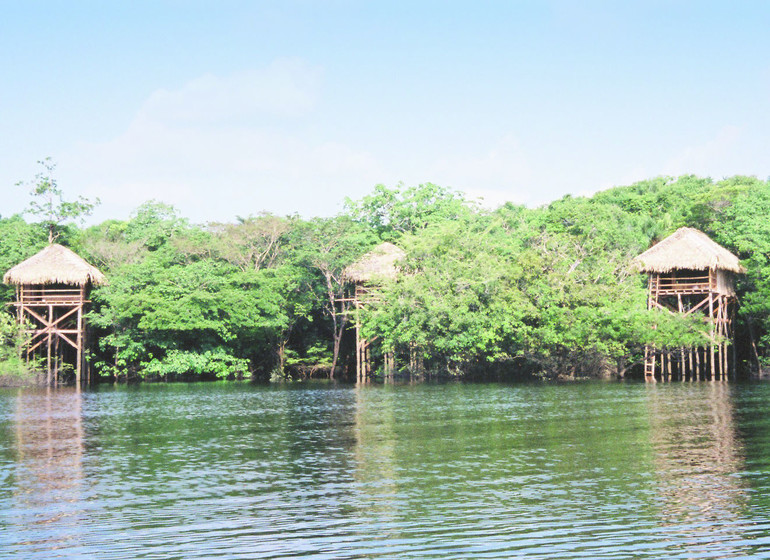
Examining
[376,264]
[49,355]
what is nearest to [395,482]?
[376,264]

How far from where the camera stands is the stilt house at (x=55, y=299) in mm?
43188

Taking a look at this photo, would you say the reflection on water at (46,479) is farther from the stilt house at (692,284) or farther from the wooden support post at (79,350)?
the stilt house at (692,284)

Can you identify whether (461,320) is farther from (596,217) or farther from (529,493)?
(529,493)

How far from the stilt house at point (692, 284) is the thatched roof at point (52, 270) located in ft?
83.5

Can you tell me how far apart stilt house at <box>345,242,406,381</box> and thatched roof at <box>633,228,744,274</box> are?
11.5 metres

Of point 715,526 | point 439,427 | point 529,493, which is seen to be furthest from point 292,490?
point 439,427

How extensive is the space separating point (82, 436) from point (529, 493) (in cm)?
1184

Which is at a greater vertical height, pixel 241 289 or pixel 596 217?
pixel 596 217

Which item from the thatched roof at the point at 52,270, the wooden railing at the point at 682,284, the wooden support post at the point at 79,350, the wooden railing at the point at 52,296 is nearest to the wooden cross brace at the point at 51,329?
the wooden support post at the point at 79,350

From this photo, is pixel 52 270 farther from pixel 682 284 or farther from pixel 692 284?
pixel 692 284

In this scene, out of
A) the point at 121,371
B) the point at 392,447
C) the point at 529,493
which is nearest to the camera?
the point at 529,493

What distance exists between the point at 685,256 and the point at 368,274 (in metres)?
14.7

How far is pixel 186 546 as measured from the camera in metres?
10.2

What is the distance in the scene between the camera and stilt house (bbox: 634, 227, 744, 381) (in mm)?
39062
